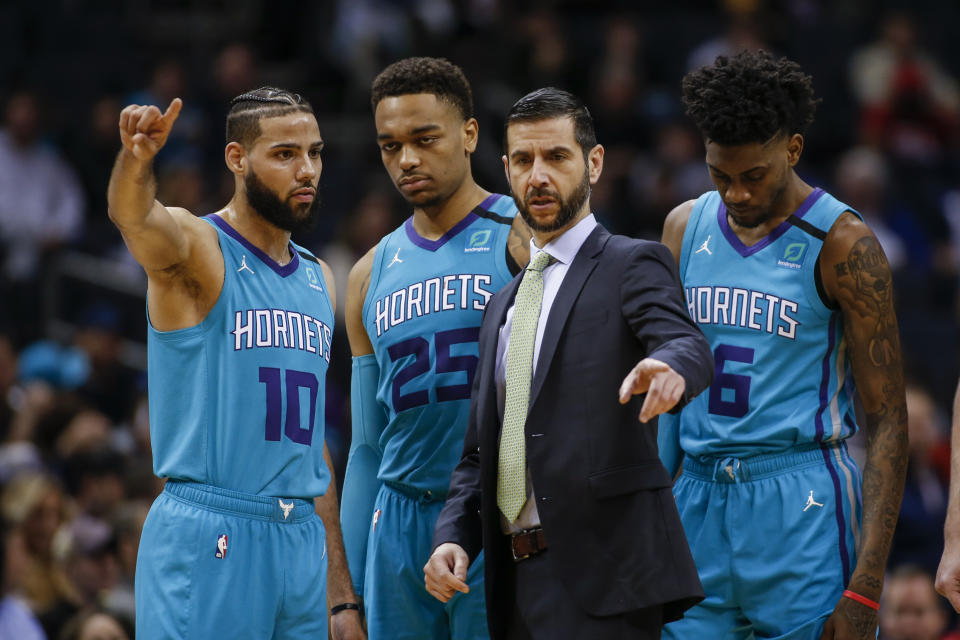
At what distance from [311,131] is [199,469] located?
127 cm

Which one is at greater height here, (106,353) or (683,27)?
(683,27)

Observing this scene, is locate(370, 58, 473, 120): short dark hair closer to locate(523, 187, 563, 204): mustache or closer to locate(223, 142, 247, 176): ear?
locate(223, 142, 247, 176): ear

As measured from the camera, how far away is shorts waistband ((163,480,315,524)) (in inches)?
177

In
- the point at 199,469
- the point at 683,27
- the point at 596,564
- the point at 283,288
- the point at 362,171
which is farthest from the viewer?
the point at 683,27

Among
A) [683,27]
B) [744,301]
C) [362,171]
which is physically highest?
[683,27]

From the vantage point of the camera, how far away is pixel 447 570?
3.98 meters

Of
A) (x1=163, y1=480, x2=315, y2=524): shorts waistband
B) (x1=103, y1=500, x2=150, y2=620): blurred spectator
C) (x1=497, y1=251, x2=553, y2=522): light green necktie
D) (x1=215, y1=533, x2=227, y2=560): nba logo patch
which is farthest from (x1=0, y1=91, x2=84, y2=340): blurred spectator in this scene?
(x1=497, y1=251, x2=553, y2=522): light green necktie

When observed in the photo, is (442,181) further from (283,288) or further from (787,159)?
(787,159)

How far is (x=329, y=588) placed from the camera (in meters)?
5.06

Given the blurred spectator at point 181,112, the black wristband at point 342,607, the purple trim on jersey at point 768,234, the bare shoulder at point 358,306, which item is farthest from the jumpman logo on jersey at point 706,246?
the blurred spectator at point 181,112

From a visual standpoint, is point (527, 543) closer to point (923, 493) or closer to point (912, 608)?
point (912, 608)

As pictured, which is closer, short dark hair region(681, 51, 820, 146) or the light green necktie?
the light green necktie

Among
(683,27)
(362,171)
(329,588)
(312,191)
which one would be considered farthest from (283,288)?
(683,27)

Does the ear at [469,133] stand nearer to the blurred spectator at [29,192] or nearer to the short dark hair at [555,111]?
the short dark hair at [555,111]
